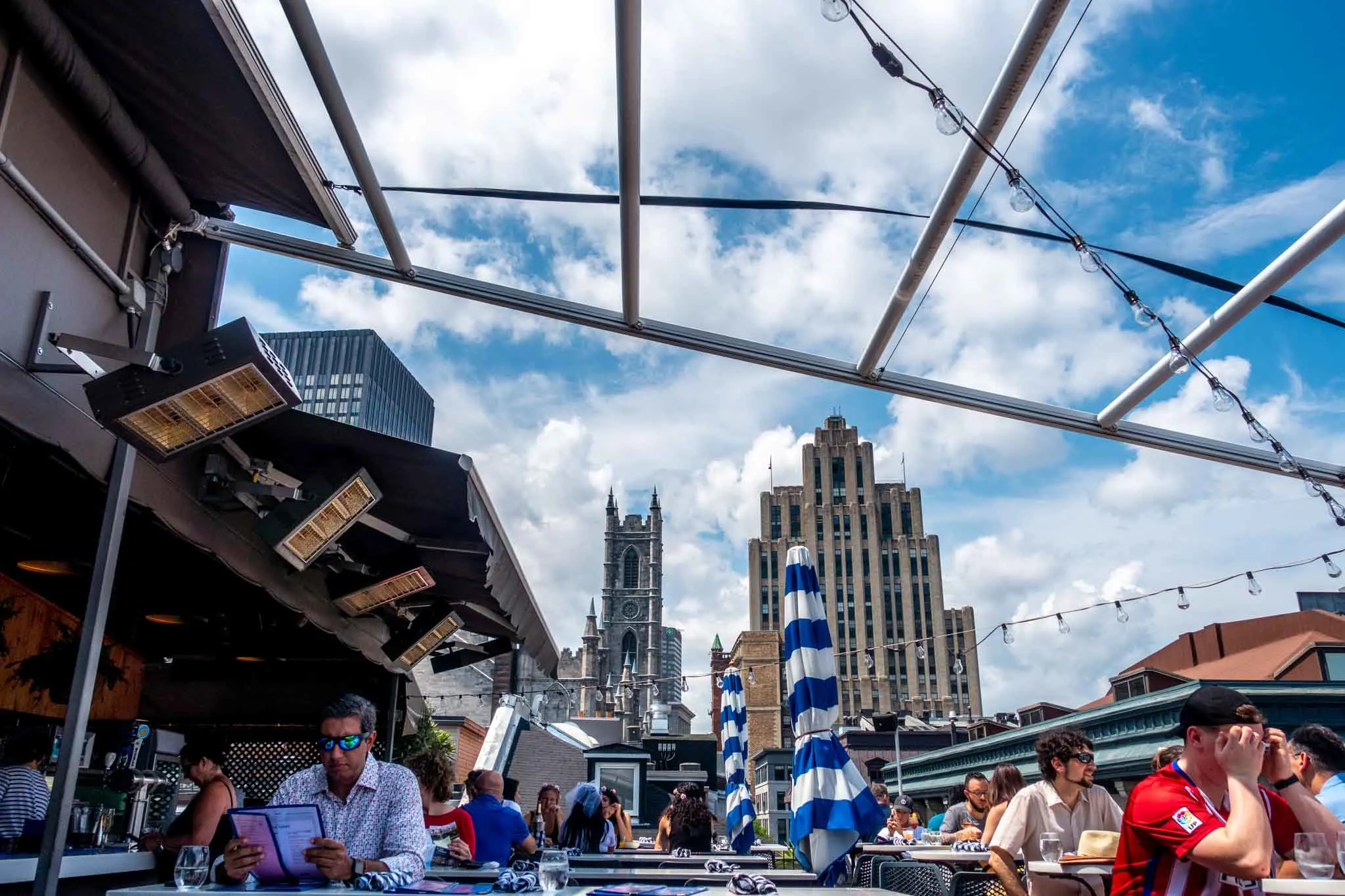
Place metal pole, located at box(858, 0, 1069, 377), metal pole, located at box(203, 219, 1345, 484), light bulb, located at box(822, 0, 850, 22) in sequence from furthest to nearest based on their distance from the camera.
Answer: metal pole, located at box(203, 219, 1345, 484)
light bulb, located at box(822, 0, 850, 22)
metal pole, located at box(858, 0, 1069, 377)

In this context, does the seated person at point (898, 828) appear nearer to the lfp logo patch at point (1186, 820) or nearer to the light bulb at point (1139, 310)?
the light bulb at point (1139, 310)

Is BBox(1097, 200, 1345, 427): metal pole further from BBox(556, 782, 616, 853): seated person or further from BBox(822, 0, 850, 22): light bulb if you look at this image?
BBox(556, 782, 616, 853): seated person

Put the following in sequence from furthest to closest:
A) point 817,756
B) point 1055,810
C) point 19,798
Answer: point 817,756 → point 1055,810 → point 19,798

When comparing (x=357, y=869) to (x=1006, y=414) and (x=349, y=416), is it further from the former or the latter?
(x=349, y=416)

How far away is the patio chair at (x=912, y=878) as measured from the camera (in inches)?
184

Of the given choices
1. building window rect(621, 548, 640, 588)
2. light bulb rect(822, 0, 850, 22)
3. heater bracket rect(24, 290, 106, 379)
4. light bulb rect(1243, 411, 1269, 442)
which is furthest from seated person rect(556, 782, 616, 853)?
building window rect(621, 548, 640, 588)

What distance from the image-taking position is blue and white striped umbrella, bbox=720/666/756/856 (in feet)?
36.9

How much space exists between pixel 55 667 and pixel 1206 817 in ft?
24.3

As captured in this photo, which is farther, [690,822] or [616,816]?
[616,816]

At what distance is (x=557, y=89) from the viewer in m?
3.96

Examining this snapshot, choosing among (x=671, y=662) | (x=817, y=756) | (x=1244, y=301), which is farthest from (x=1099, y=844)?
(x=671, y=662)

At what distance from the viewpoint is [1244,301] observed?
12.9 feet

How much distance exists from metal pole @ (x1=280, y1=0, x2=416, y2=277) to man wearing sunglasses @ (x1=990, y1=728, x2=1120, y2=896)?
400 centimetres

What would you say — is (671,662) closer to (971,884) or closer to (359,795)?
(971,884)
